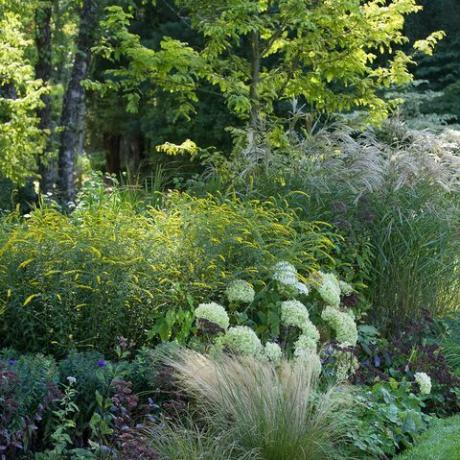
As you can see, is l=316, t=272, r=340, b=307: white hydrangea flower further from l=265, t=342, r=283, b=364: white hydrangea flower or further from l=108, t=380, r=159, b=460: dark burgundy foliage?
l=108, t=380, r=159, b=460: dark burgundy foliage

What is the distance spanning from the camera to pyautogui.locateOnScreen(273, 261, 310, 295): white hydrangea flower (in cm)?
542

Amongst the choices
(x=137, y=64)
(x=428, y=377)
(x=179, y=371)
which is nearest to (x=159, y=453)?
(x=179, y=371)

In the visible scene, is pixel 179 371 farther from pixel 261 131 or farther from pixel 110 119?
pixel 110 119

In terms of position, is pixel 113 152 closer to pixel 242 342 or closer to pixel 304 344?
pixel 304 344

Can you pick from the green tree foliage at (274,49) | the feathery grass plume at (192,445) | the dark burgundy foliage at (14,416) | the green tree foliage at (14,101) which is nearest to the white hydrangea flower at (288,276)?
the feathery grass plume at (192,445)

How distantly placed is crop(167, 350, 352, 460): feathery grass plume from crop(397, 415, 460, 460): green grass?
500 mm

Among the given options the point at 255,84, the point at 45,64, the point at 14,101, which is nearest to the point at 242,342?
the point at 255,84

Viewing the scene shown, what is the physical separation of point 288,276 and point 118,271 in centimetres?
117

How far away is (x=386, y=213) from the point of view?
6.84 meters

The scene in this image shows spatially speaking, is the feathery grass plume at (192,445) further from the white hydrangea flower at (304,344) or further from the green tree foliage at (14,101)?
the green tree foliage at (14,101)

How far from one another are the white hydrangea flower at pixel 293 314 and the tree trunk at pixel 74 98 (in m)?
6.04

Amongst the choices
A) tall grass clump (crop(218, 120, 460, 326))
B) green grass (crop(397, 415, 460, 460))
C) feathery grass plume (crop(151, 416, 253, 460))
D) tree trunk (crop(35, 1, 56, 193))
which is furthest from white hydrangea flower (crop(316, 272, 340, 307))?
tree trunk (crop(35, 1, 56, 193))

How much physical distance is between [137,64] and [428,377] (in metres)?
5.28

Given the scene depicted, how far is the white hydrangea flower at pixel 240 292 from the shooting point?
17.2 feet
